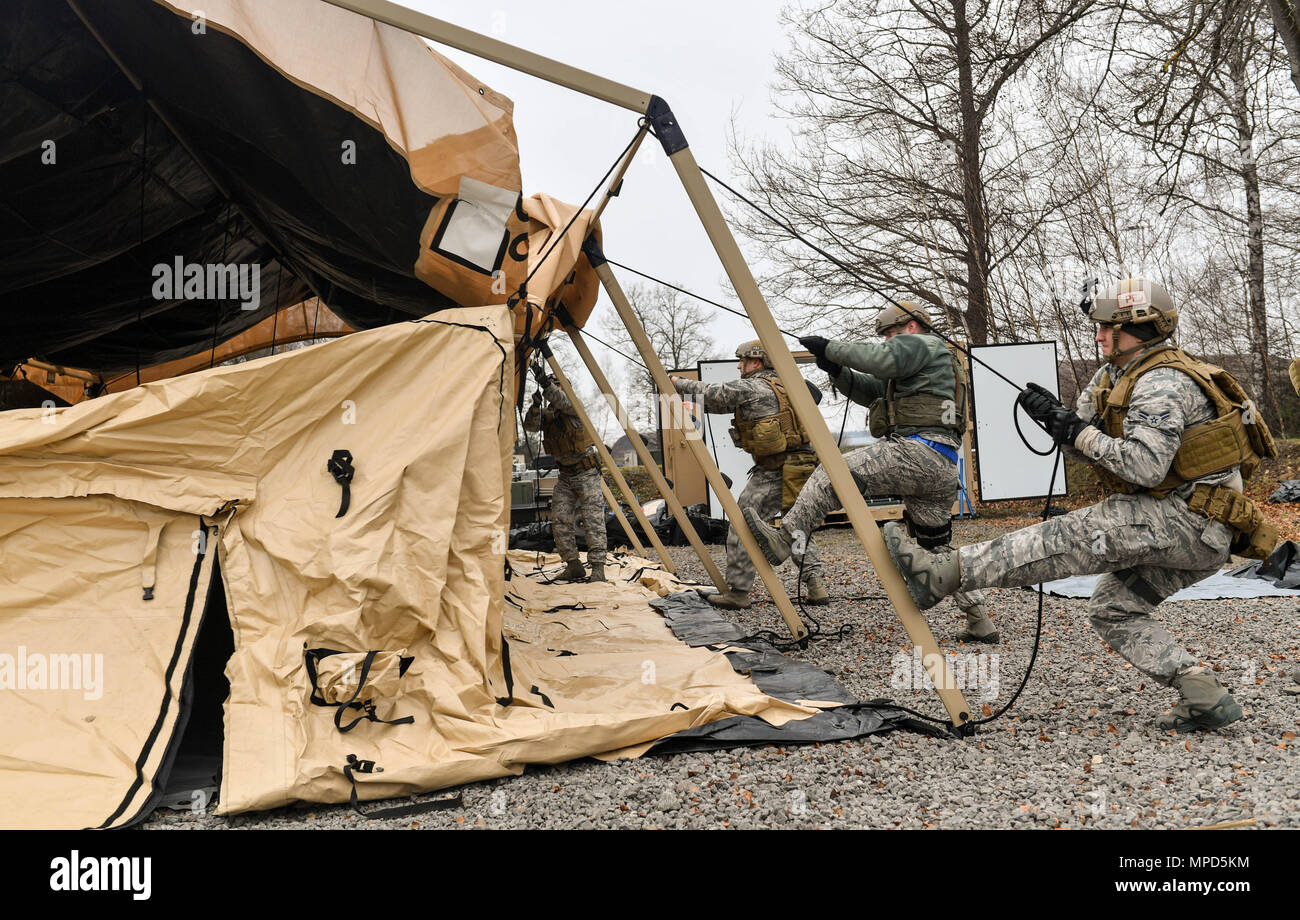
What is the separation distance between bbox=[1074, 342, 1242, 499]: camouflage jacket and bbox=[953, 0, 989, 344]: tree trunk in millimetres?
12335

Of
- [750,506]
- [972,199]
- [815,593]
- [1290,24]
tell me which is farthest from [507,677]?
[972,199]

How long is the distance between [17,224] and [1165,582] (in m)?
6.33

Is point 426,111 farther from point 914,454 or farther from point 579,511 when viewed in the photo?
point 579,511

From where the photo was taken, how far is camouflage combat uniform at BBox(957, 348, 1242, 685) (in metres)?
3.01

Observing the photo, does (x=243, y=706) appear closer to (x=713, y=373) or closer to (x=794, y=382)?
(x=794, y=382)

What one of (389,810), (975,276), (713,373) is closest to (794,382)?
(389,810)

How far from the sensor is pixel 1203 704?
3123mm

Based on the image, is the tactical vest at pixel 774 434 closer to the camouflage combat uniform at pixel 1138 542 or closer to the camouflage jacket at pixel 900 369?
the camouflage jacket at pixel 900 369

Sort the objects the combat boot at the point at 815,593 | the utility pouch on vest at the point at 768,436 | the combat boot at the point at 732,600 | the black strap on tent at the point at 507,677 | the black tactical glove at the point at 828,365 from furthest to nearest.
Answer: the combat boot at the point at 815,593 < the combat boot at the point at 732,600 < the utility pouch on vest at the point at 768,436 < the black tactical glove at the point at 828,365 < the black strap on tent at the point at 507,677

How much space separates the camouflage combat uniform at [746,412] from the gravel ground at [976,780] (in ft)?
7.44

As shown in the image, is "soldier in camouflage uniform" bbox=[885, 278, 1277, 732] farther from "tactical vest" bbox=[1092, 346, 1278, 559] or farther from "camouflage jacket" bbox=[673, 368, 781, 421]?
"camouflage jacket" bbox=[673, 368, 781, 421]

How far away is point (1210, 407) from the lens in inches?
121

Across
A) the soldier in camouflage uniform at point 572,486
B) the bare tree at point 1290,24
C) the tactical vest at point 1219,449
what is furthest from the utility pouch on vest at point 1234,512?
the bare tree at point 1290,24

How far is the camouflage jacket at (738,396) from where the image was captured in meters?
6.13
